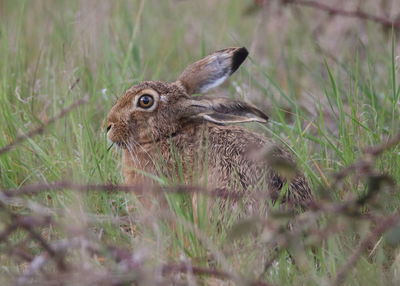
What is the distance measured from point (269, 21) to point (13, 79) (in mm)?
2781

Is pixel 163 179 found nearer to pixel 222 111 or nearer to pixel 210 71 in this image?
pixel 222 111

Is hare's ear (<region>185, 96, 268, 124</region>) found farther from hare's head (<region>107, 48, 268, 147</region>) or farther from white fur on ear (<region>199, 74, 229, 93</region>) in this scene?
white fur on ear (<region>199, 74, 229, 93</region>)

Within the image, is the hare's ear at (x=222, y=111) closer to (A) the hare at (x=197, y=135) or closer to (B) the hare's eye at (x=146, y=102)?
(A) the hare at (x=197, y=135)

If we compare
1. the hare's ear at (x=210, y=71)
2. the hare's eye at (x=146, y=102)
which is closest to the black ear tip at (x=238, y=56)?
the hare's ear at (x=210, y=71)

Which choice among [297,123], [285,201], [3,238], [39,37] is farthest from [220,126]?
[39,37]

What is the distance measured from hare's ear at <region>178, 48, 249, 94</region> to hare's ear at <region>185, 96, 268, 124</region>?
0.42 m

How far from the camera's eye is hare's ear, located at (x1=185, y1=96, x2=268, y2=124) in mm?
4680

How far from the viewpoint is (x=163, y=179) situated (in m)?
4.37

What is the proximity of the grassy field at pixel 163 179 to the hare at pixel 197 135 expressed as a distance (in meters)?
0.16

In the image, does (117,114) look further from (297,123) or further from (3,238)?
(3,238)

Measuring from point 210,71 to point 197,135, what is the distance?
0.73 metres

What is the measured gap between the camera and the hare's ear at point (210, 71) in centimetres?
540

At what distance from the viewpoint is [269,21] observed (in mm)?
7840

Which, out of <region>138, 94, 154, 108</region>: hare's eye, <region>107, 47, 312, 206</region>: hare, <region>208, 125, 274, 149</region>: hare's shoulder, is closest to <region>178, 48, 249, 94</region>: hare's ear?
<region>107, 47, 312, 206</region>: hare
